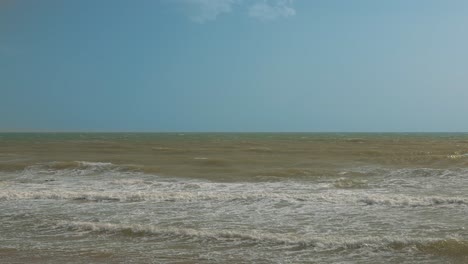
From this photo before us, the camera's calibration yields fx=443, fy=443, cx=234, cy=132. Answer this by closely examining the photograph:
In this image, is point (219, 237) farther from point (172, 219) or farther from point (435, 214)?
point (435, 214)

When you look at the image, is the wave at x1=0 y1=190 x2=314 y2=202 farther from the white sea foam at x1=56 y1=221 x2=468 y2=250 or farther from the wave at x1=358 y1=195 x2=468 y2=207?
the white sea foam at x1=56 y1=221 x2=468 y2=250

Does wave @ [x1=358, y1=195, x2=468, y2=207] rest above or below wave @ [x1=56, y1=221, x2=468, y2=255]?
above

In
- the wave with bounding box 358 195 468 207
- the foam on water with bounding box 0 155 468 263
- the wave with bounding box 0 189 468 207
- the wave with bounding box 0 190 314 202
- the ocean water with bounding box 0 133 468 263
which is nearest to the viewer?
the ocean water with bounding box 0 133 468 263

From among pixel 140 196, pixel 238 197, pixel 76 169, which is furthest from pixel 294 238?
pixel 76 169

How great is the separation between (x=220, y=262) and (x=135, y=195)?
8069mm

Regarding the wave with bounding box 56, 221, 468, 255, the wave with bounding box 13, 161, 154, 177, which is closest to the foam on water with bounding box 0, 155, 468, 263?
the wave with bounding box 56, 221, 468, 255

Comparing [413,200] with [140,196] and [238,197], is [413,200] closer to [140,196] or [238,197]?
[238,197]

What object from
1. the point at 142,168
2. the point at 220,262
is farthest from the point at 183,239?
the point at 142,168

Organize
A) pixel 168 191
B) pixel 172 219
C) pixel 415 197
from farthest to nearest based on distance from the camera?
1. pixel 168 191
2. pixel 415 197
3. pixel 172 219

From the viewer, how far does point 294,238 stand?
31.7ft

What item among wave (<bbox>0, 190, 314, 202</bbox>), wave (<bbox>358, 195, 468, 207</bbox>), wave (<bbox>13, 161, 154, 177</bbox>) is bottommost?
wave (<bbox>13, 161, 154, 177</bbox>)

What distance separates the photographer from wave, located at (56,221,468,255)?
8.98 meters

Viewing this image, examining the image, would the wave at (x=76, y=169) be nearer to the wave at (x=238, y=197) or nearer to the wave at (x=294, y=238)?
the wave at (x=238, y=197)

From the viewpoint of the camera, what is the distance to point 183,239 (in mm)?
9875
